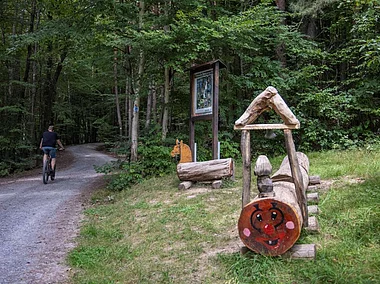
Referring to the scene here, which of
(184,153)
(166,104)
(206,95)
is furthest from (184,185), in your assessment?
(166,104)

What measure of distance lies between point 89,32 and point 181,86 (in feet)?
13.3

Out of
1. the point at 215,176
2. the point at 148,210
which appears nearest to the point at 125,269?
the point at 148,210

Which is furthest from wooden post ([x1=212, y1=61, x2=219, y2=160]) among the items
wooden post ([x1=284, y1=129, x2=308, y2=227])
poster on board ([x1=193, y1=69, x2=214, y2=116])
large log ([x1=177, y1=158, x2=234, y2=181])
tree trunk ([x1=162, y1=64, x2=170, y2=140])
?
wooden post ([x1=284, y1=129, x2=308, y2=227])

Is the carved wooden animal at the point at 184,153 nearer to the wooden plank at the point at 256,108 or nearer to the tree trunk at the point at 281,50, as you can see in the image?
the wooden plank at the point at 256,108

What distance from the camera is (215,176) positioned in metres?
8.16

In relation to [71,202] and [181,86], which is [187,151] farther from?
[181,86]

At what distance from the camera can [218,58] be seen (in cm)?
1231

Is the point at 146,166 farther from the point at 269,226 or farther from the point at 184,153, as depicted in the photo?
the point at 269,226

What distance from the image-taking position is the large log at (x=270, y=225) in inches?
149

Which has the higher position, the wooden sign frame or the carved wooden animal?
the wooden sign frame

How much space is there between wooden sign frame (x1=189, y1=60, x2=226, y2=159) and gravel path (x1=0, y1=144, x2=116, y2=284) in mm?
3646

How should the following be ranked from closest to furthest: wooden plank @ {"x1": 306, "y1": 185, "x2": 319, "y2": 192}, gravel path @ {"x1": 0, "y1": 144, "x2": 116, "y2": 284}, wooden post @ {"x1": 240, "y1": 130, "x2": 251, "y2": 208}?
wooden post @ {"x1": 240, "y1": 130, "x2": 251, "y2": 208}
gravel path @ {"x1": 0, "y1": 144, "x2": 116, "y2": 284}
wooden plank @ {"x1": 306, "y1": 185, "x2": 319, "y2": 192}

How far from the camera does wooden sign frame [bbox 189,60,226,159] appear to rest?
9000 mm

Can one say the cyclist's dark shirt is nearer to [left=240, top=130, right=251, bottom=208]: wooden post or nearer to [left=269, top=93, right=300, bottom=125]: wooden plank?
[left=240, top=130, right=251, bottom=208]: wooden post
